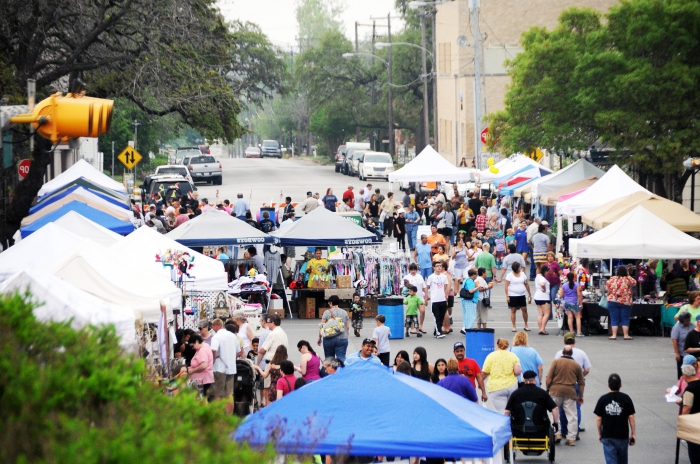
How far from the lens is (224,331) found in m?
14.1

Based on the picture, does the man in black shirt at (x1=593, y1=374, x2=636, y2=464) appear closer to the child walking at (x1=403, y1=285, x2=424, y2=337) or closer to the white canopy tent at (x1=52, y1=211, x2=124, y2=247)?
the child walking at (x1=403, y1=285, x2=424, y2=337)

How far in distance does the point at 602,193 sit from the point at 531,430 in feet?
50.9

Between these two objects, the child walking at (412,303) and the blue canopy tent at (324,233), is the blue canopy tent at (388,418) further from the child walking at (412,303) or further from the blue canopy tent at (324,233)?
the blue canopy tent at (324,233)

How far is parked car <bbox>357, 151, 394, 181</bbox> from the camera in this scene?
59.0 metres

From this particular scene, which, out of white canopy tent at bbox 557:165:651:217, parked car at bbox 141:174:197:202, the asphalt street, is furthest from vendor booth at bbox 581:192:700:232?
parked car at bbox 141:174:197:202

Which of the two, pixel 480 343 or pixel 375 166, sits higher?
pixel 375 166

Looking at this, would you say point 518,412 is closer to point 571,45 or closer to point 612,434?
point 612,434

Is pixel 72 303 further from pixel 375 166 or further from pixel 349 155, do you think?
pixel 349 155

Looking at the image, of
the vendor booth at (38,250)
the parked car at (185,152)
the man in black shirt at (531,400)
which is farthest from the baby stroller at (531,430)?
the parked car at (185,152)

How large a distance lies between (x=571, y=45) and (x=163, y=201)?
55.9 feet

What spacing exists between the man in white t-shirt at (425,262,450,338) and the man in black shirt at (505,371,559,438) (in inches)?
323

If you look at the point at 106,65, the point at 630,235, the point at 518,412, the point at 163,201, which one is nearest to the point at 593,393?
the point at 518,412

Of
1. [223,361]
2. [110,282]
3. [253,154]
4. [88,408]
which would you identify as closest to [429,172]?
[223,361]

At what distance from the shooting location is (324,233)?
77.6ft
